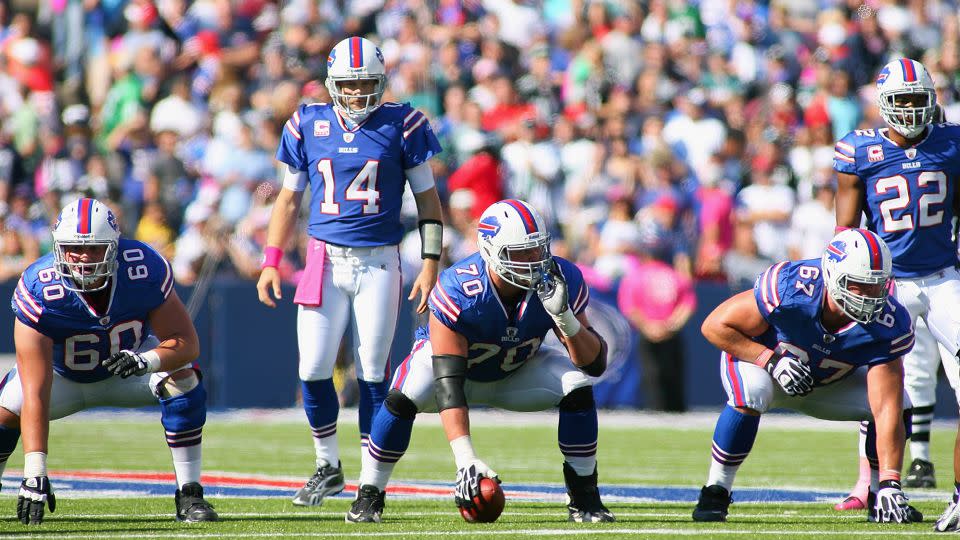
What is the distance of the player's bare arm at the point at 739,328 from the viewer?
6.29 m

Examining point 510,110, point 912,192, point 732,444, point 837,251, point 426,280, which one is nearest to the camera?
point 837,251

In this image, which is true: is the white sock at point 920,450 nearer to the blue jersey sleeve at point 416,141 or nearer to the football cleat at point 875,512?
the football cleat at point 875,512

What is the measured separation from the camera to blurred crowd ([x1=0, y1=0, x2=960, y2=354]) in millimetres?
13641

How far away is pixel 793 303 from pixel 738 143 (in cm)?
866

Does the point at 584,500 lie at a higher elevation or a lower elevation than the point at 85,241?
lower

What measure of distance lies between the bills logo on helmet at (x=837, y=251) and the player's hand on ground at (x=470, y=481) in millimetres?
1593

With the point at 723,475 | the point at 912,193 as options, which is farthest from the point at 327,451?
the point at 912,193

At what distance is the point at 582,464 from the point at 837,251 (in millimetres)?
1317

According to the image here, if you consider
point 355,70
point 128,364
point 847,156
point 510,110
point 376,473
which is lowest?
point 376,473

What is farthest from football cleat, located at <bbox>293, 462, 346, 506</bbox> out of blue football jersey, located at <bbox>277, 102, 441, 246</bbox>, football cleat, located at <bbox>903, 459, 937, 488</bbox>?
football cleat, located at <bbox>903, 459, 937, 488</bbox>

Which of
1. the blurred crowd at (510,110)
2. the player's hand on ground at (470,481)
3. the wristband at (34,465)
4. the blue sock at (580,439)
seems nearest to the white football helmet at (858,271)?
the blue sock at (580,439)

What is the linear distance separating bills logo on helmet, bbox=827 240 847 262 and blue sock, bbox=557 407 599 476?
1.13 metres

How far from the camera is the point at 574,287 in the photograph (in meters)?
6.06

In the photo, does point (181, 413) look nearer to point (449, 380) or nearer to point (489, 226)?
point (449, 380)
